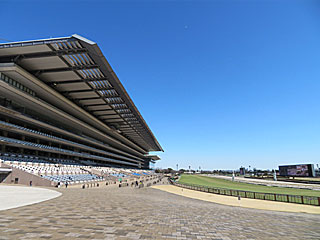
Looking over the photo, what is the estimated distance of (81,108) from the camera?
4456 centimetres

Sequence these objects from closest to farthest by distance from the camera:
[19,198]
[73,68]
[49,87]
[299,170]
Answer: [19,198] → [73,68] → [49,87] → [299,170]

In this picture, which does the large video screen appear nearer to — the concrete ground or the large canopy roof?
the large canopy roof

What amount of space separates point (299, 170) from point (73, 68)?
2597 inches

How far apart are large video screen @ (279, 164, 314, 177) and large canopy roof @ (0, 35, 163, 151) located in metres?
52.5

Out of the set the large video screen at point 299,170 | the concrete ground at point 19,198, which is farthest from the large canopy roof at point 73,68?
the large video screen at point 299,170

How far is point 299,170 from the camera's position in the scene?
5506cm

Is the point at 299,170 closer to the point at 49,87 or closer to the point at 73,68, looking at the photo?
the point at 73,68

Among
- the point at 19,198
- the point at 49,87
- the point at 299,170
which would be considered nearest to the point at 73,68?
the point at 49,87

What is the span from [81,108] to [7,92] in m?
16.6

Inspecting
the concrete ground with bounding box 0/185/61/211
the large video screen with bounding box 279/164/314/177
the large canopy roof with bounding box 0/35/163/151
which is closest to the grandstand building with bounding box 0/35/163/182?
the large canopy roof with bounding box 0/35/163/151

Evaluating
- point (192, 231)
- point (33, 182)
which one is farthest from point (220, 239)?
point (33, 182)

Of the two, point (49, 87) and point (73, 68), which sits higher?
point (73, 68)

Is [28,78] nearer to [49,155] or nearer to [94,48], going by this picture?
[94,48]

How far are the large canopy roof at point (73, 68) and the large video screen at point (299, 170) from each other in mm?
52466
